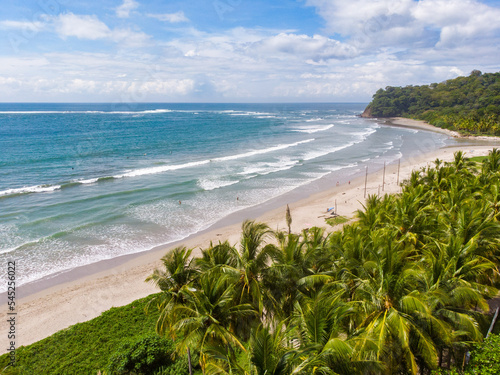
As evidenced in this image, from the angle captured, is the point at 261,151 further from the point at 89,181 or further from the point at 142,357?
the point at 142,357

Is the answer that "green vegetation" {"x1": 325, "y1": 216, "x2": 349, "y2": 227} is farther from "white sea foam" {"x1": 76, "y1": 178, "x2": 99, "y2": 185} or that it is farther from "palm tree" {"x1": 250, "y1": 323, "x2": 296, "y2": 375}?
"white sea foam" {"x1": 76, "y1": 178, "x2": 99, "y2": 185}

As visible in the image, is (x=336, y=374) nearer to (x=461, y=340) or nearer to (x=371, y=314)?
(x=371, y=314)

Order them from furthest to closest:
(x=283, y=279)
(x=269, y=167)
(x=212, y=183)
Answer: (x=269, y=167) < (x=212, y=183) < (x=283, y=279)

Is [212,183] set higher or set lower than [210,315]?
lower

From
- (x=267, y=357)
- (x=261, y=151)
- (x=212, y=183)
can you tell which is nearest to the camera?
(x=267, y=357)

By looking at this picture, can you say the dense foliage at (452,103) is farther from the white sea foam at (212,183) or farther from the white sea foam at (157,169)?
the white sea foam at (157,169)

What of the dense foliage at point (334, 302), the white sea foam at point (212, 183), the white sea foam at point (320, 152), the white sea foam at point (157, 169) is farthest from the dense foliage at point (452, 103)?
the dense foliage at point (334, 302)

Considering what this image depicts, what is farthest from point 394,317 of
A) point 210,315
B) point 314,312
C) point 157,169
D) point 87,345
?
point 157,169
